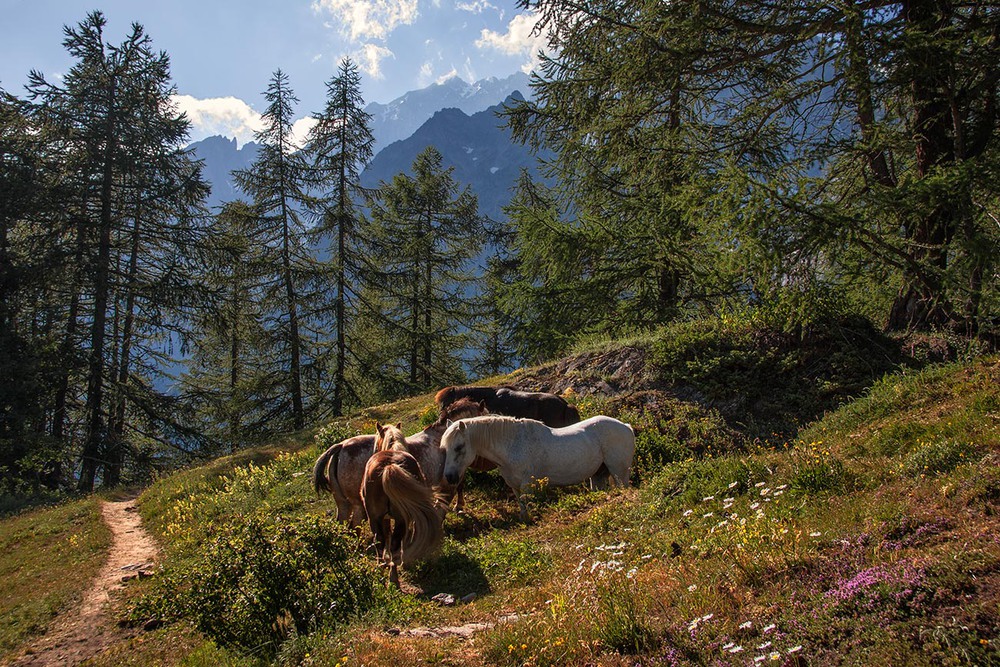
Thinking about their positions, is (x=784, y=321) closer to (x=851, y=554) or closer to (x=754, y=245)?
(x=754, y=245)

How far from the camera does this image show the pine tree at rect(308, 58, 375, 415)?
2817 centimetres

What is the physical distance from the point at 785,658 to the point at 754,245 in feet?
21.7

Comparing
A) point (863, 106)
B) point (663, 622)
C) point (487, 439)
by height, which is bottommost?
→ point (663, 622)

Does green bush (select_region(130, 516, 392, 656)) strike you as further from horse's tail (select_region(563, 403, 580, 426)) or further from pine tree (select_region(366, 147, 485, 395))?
pine tree (select_region(366, 147, 485, 395))

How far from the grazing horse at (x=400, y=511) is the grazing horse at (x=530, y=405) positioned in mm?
4263

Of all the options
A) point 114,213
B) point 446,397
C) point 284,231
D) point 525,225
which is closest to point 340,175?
point 284,231

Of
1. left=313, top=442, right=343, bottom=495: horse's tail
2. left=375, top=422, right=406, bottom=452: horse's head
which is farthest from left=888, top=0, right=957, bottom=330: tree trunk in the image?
left=313, top=442, right=343, bottom=495: horse's tail

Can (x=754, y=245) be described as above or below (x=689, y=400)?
above

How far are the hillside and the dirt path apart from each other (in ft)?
1.15

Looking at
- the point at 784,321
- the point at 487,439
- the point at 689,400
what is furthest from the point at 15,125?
the point at 784,321

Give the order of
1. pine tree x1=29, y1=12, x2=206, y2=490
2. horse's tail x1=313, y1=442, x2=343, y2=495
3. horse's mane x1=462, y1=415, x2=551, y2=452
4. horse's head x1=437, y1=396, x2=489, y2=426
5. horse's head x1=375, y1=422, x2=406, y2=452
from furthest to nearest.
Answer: pine tree x1=29, y1=12, x2=206, y2=490 < horse's head x1=437, y1=396, x2=489, y2=426 < horse's mane x1=462, y1=415, x2=551, y2=452 < horse's tail x1=313, y1=442, x2=343, y2=495 < horse's head x1=375, y1=422, x2=406, y2=452

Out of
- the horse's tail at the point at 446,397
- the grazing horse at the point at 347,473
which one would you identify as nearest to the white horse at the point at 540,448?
the grazing horse at the point at 347,473

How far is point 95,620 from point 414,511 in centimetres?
521

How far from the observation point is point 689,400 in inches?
473
